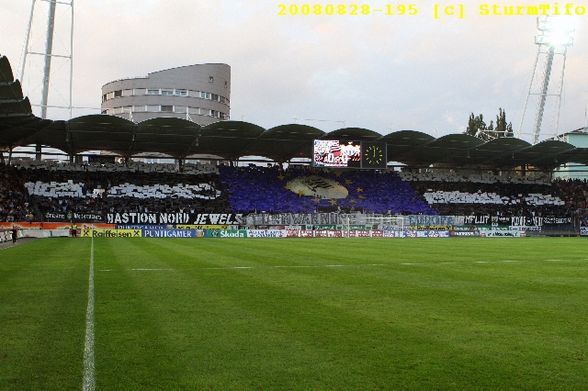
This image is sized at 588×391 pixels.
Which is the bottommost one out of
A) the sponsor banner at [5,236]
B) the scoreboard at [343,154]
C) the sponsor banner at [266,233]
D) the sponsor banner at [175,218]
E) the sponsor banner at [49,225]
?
the sponsor banner at [266,233]

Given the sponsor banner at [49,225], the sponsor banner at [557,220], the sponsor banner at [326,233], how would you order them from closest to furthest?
the sponsor banner at [49,225]
the sponsor banner at [326,233]
the sponsor banner at [557,220]

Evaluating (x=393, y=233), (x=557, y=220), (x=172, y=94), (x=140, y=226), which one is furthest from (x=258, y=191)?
(x=172, y=94)

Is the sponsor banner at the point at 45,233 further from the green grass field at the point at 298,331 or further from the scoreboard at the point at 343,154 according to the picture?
the green grass field at the point at 298,331

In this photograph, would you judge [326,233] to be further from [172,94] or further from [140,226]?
[172,94]

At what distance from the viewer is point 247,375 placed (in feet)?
19.6

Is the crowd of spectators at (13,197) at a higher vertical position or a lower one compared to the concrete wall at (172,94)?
lower

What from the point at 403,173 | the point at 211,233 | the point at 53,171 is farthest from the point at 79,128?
the point at 403,173

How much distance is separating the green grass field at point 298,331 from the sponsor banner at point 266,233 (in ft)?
112

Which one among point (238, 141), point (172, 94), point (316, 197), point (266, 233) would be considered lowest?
point (266, 233)

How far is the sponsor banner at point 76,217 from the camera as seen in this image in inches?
1964

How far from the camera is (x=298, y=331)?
26.9ft

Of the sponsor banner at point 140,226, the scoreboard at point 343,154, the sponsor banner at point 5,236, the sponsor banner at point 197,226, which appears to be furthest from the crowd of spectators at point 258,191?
the sponsor banner at point 5,236

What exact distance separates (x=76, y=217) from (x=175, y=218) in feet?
28.4

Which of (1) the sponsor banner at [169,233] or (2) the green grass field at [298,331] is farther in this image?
(1) the sponsor banner at [169,233]
